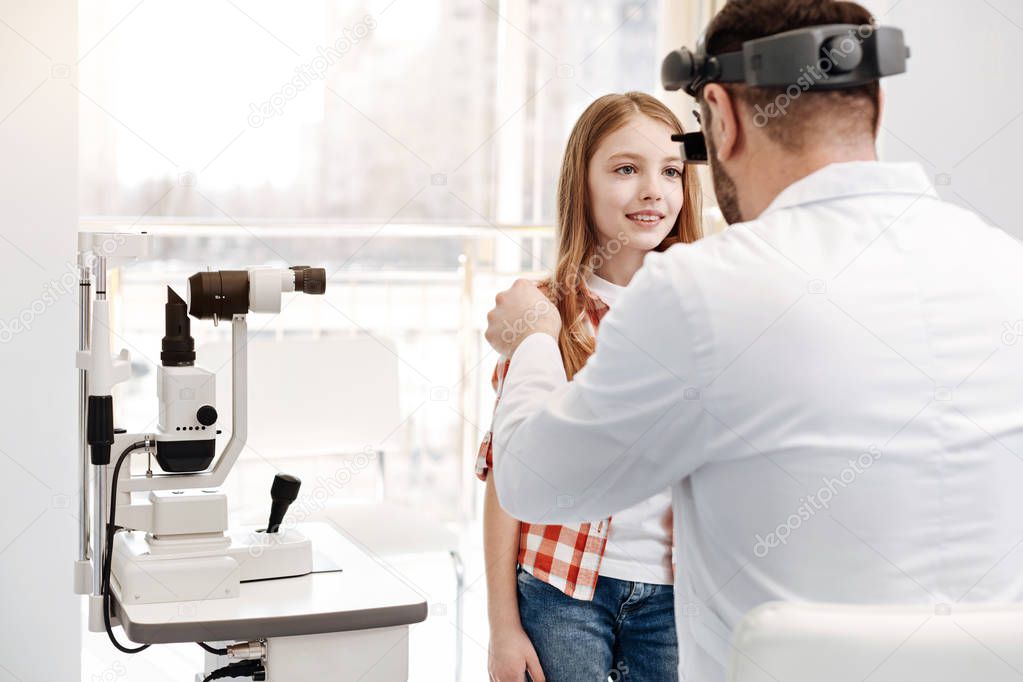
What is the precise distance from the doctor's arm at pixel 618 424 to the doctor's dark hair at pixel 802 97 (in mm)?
185

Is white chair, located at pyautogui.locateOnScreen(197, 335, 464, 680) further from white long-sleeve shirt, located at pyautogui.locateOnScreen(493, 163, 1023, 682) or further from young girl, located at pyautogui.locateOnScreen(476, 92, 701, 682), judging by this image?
white long-sleeve shirt, located at pyautogui.locateOnScreen(493, 163, 1023, 682)

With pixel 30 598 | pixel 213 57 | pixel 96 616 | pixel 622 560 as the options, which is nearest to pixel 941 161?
pixel 622 560

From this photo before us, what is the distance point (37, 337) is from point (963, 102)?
2201 millimetres

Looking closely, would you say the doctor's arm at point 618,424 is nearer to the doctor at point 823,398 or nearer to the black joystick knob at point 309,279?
the doctor at point 823,398

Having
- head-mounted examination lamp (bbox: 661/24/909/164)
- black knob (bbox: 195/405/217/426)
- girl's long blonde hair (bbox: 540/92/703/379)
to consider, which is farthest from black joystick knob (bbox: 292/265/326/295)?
head-mounted examination lamp (bbox: 661/24/909/164)

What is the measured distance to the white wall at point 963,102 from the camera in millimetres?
2414

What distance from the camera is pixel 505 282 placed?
418 centimetres

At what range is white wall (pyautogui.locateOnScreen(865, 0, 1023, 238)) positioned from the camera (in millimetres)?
2414

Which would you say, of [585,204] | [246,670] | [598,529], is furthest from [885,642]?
[585,204]

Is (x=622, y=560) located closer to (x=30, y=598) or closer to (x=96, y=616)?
(x=96, y=616)

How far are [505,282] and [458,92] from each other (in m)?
0.79

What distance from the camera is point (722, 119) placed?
1.00m

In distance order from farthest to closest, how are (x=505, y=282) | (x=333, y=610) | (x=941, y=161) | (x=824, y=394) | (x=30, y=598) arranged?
(x=505, y=282)
(x=941, y=161)
(x=30, y=598)
(x=333, y=610)
(x=824, y=394)

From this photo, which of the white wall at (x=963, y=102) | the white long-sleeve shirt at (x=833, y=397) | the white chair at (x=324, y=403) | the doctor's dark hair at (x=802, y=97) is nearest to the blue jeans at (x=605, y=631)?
the white long-sleeve shirt at (x=833, y=397)
